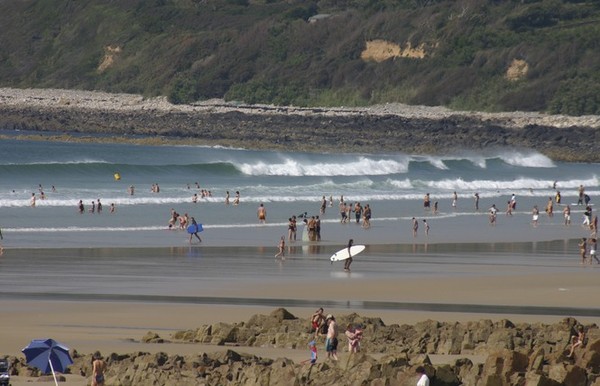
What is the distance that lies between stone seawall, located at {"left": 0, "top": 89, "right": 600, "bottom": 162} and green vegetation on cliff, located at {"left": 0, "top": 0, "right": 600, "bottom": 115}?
15.4 ft

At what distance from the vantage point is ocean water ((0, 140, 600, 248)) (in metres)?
36.3

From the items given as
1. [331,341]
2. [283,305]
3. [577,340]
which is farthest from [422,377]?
[283,305]

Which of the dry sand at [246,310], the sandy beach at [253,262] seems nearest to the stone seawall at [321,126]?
the sandy beach at [253,262]

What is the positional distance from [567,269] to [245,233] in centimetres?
1035

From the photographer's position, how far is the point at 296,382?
45.4 ft

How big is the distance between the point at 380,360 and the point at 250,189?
4264 centimetres

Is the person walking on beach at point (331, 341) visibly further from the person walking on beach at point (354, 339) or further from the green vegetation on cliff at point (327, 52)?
the green vegetation on cliff at point (327, 52)

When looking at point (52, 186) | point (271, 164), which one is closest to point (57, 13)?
point (271, 164)

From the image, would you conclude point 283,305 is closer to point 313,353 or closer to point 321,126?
point 313,353

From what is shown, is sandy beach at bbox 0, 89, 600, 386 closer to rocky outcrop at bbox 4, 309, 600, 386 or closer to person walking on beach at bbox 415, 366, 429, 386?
rocky outcrop at bbox 4, 309, 600, 386

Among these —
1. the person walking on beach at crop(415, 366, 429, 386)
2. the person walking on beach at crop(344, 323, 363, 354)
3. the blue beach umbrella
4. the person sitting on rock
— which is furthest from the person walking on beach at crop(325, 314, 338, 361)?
the blue beach umbrella

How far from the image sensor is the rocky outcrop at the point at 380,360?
13.7 meters

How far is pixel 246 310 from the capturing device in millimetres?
20953

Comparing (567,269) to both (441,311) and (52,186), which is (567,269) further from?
(52,186)
